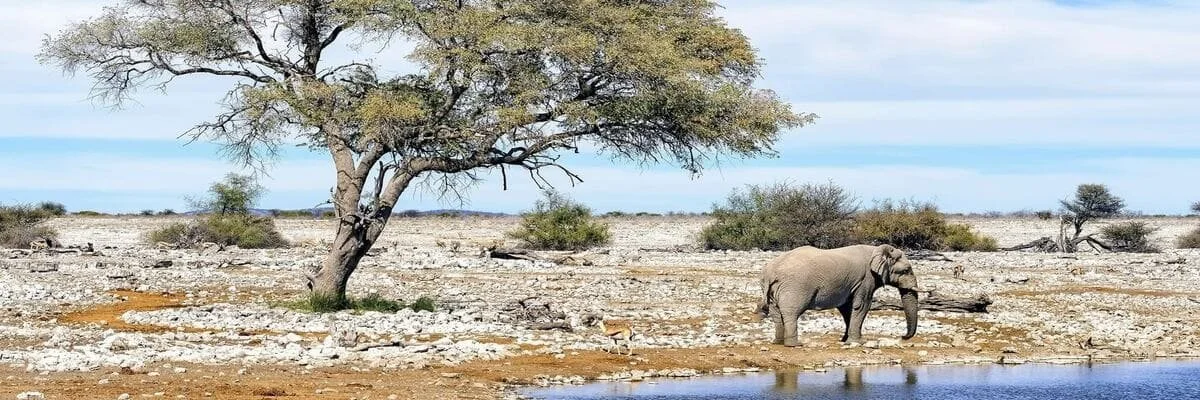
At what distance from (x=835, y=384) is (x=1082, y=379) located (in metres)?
3.52

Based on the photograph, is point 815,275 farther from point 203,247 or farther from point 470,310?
point 203,247

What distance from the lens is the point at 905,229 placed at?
5041 cm

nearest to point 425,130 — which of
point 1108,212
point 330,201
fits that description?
point 330,201

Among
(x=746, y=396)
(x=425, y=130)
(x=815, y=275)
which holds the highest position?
(x=425, y=130)

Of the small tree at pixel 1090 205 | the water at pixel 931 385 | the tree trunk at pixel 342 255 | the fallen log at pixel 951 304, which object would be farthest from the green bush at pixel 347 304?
the small tree at pixel 1090 205

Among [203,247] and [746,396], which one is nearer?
[746,396]

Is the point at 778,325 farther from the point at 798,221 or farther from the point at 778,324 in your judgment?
the point at 798,221

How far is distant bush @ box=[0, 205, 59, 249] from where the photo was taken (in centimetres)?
5000

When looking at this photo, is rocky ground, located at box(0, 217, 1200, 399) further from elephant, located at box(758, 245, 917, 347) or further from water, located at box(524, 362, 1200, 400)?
water, located at box(524, 362, 1200, 400)

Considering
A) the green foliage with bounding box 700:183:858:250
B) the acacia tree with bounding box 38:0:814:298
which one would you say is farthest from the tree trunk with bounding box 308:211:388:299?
the green foliage with bounding box 700:183:858:250

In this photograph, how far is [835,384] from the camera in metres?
17.8

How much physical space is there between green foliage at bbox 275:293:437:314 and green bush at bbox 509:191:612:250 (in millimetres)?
25755

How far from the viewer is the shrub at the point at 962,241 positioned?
170ft

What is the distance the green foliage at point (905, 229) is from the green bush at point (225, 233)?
21391 millimetres
